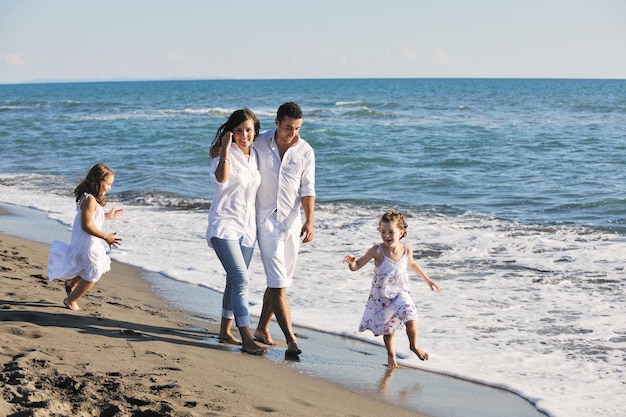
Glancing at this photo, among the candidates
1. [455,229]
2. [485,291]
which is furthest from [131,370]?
[455,229]

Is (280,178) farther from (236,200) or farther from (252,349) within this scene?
(252,349)

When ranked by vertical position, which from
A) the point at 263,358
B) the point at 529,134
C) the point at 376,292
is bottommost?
the point at 263,358

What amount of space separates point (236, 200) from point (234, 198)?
19 mm

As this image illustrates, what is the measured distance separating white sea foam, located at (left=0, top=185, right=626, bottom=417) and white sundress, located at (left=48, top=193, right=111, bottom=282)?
141cm

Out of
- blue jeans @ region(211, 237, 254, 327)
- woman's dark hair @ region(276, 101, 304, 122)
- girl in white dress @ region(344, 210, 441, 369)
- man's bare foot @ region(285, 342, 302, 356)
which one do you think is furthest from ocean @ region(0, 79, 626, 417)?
woman's dark hair @ region(276, 101, 304, 122)

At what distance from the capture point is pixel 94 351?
466 centimetres

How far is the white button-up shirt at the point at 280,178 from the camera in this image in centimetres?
526

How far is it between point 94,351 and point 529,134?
24.3m

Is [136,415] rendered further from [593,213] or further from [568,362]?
[593,213]

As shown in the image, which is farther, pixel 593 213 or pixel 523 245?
pixel 593 213

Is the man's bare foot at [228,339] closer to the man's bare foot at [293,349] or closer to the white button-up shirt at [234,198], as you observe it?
the man's bare foot at [293,349]

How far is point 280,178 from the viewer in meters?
5.25

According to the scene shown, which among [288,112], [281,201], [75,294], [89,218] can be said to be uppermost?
[288,112]

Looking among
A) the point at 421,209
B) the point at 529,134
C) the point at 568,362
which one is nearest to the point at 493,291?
the point at 568,362
